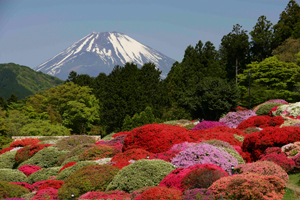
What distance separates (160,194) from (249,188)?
204 centimetres

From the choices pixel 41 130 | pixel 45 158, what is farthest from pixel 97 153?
pixel 41 130

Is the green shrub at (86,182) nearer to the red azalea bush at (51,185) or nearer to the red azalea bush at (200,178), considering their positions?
the red azalea bush at (51,185)

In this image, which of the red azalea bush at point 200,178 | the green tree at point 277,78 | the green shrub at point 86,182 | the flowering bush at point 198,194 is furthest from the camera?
the green tree at point 277,78

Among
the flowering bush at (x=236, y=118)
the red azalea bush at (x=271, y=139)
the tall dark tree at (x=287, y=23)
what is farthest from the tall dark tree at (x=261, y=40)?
the red azalea bush at (x=271, y=139)

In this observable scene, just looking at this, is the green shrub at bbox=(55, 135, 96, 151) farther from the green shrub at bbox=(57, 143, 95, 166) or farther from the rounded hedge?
the rounded hedge

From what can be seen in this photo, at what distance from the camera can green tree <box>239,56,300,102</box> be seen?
133ft

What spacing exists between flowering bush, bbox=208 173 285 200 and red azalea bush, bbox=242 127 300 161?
148 inches

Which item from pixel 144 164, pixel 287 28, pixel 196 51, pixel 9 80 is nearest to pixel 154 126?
pixel 144 164

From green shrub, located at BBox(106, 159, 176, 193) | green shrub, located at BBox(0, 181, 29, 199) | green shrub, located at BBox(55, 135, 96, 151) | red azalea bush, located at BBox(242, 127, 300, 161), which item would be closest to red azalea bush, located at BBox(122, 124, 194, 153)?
red azalea bush, located at BBox(242, 127, 300, 161)

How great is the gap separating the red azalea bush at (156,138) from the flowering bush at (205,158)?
2937mm

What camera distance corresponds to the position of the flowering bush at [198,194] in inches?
280

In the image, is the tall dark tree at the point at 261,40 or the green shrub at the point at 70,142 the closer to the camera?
the green shrub at the point at 70,142

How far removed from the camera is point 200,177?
807 cm

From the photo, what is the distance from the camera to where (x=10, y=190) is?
37.0 feet
